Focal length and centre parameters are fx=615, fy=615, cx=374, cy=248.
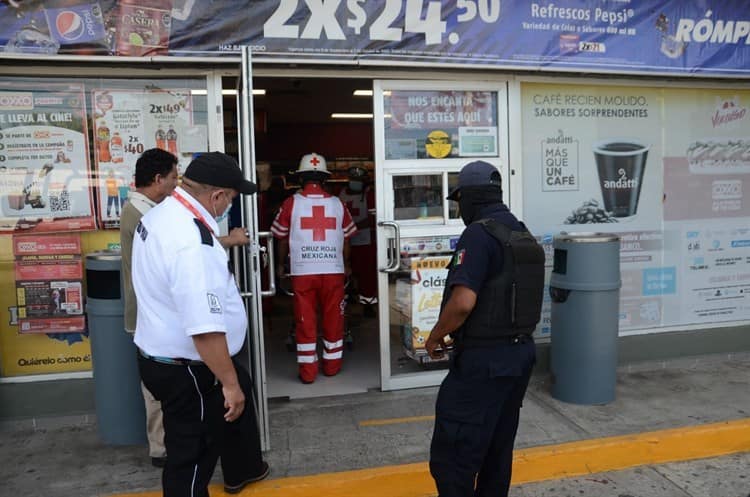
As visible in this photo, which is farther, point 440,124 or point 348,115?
point 348,115

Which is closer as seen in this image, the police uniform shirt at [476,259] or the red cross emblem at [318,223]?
the police uniform shirt at [476,259]

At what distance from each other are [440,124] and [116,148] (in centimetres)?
260

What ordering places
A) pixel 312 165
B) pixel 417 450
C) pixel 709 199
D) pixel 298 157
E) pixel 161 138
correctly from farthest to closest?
pixel 298 157, pixel 709 199, pixel 312 165, pixel 161 138, pixel 417 450

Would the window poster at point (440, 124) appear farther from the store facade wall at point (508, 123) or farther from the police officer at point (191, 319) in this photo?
the police officer at point (191, 319)

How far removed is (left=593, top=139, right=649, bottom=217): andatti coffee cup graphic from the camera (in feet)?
18.6

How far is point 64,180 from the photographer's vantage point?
460cm

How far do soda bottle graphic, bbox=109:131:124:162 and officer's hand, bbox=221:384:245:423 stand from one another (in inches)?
107

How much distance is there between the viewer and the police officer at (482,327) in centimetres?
279

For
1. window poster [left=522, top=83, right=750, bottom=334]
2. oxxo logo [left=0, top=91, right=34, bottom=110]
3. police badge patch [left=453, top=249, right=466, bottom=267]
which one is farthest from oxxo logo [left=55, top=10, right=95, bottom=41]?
window poster [left=522, top=83, right=750, bottom=334]

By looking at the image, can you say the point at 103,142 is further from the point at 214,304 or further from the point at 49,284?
the point at 214,304

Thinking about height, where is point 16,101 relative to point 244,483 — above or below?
above

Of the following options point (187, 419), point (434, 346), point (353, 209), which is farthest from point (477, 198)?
point (353, 209)

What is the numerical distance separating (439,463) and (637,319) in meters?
3.71

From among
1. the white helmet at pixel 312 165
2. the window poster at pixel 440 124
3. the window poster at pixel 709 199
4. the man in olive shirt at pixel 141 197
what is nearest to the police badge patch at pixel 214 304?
the man in olive shirt at pixel 141 197
